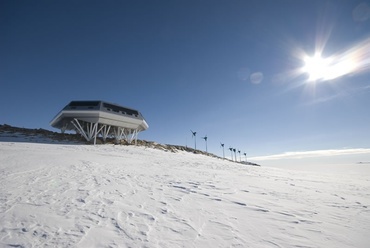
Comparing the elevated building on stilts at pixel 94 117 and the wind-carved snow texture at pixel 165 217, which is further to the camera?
the elevated building on stilts at pixel 94 117

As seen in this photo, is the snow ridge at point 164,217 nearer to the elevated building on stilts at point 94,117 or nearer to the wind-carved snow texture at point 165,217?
the wind-carved snow texture at point 165,217

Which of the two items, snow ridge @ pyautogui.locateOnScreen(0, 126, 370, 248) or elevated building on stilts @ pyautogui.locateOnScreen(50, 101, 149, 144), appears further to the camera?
elevated building on stilts @ pyautogui.locateOnScreen(50, 101, 149, 144)

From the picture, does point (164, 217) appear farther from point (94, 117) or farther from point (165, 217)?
point (94, 117)

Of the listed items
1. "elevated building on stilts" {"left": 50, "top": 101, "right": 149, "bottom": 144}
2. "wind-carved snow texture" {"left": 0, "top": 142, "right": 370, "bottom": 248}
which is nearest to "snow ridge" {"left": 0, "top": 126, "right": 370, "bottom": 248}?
"wind-carved snow texture" {"left": 0, "top": 142, "right": 370, "bottom": 248}

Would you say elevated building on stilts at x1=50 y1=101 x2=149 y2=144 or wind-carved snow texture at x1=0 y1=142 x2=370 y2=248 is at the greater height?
elevated building on stilts at x1=50 y1=101 x2=149 y2=144

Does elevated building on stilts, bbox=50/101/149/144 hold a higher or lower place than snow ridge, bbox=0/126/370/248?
higher

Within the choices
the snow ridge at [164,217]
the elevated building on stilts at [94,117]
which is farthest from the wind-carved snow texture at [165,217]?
the elevated building on stilts at [94,117]

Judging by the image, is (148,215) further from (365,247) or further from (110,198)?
(365,247)

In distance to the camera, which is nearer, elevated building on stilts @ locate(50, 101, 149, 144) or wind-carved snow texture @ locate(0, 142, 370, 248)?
wind-carved snow texture @ locate(0, 142, 370, 248)

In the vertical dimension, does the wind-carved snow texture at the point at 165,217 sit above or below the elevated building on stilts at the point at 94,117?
below

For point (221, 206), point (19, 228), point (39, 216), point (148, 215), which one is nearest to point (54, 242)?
point (19, 228)

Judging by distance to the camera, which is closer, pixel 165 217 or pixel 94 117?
pixel 165 217

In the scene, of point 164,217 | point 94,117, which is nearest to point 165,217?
point 164,217

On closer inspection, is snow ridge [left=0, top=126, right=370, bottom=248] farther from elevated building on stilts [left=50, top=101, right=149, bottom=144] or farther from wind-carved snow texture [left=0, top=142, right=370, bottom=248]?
elevated building on stilts [left=50, top=101, right=149, bottom=144]
